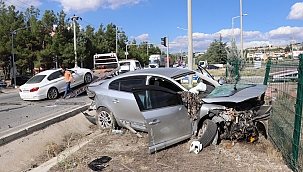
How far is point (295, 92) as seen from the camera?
4500 mm

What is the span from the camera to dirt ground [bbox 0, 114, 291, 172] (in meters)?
5.03

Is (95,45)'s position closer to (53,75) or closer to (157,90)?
(53,75)

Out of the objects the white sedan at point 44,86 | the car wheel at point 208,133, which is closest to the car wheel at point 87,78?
the white sedan at point 44,86

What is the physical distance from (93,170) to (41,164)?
1496 millimetres

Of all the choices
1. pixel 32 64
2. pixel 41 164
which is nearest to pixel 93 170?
pixel 41 164

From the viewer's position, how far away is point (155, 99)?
19.0 ft

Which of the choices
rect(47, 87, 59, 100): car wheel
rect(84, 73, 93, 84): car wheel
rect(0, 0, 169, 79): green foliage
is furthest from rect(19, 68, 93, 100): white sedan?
rect(0, 0, 169, 79): green foliage

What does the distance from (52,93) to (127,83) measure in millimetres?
9074

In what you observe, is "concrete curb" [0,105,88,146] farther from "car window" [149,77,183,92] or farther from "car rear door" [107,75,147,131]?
"car window" [149,77,183,92]

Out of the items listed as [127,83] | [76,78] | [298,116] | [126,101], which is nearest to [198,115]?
[126,101]

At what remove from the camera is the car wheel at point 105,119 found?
7.49 metres

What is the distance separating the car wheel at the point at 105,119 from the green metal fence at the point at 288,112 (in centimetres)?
389

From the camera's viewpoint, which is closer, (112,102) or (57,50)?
(112,102)

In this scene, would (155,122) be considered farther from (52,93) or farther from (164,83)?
(52,93)
